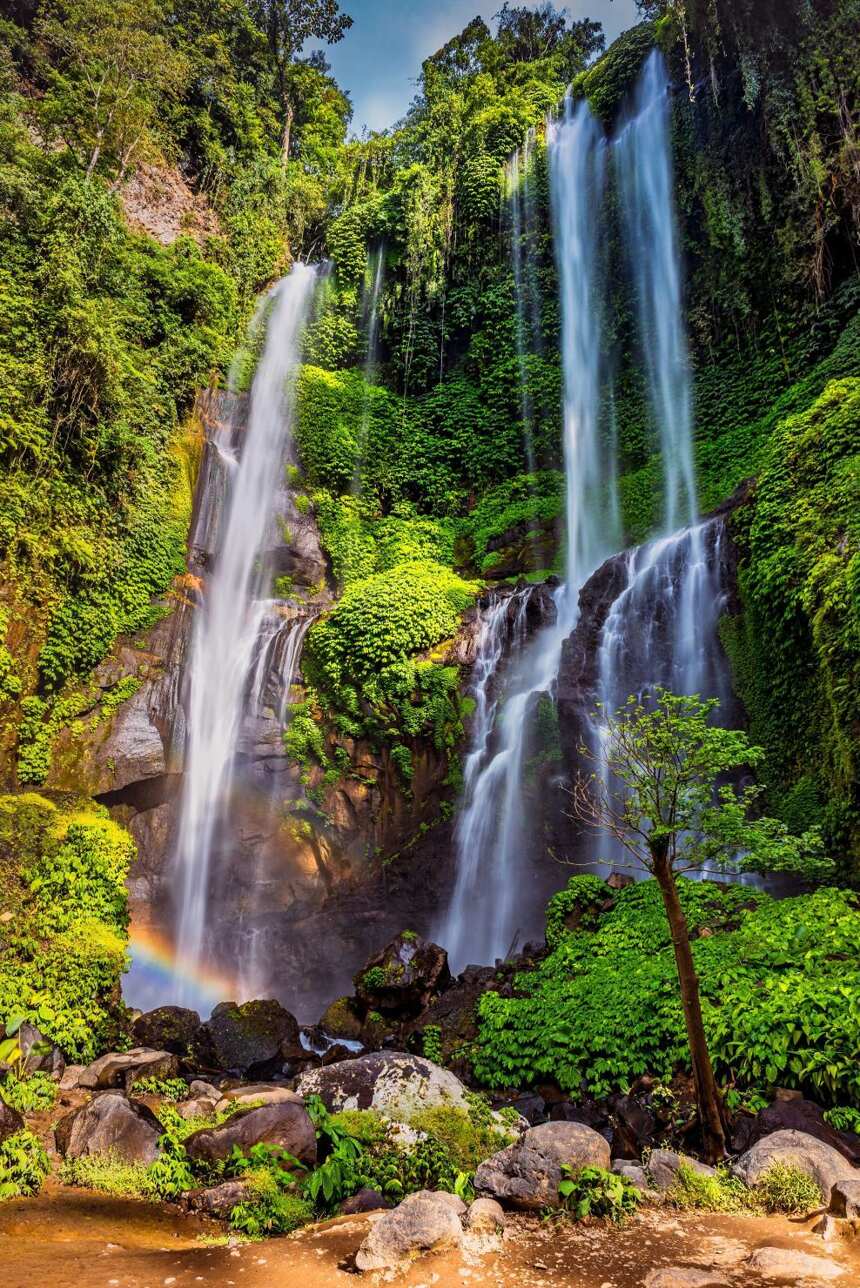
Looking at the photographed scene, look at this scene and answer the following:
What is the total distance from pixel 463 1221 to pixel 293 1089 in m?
3.31

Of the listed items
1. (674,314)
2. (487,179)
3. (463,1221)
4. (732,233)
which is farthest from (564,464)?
(463,1221)

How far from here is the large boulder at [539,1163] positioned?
13.8 feet

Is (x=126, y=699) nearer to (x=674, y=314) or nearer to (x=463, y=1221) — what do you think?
(x=463, y=1221)

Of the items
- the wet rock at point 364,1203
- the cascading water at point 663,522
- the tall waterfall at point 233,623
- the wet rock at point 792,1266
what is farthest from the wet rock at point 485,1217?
the tall waterfall at point 233,623

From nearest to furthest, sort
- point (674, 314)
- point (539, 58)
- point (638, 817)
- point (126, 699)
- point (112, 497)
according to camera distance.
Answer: point (638, 817), point (126, 699), point (112, 497), point (674, 314), point (539, 58)

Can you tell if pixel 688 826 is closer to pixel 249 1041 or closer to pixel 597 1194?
pixel 597 1194

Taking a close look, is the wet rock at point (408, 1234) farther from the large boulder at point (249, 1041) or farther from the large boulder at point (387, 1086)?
the large boulder at point (249, 1041)

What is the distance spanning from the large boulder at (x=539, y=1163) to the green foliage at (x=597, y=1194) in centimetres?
11

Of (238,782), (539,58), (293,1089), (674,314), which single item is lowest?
(293,1089)

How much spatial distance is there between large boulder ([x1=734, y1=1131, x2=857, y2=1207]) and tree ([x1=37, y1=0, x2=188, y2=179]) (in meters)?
24.5

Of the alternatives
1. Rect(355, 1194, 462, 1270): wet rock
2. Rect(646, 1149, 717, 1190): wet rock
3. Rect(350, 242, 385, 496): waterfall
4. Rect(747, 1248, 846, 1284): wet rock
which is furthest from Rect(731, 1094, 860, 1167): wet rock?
Rect(350, 242, 385, 496): waterfall

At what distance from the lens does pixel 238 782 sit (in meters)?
14.2

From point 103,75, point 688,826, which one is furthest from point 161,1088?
point 103,75

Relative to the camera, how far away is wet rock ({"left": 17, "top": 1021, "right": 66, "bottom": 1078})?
22.9 feet
